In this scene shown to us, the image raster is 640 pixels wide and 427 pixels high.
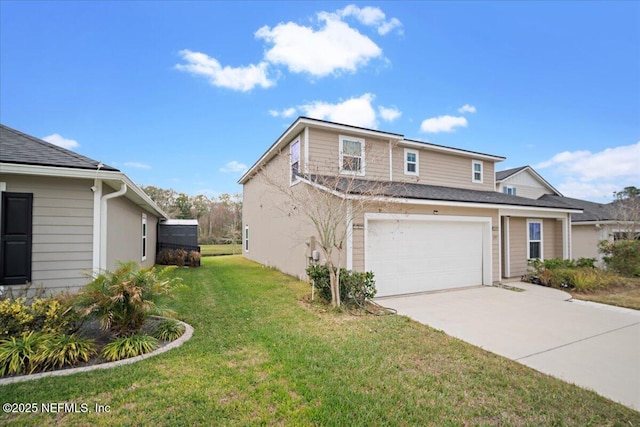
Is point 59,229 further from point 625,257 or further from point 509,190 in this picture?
point 509,190

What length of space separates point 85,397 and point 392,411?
319 cm

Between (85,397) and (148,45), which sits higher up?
(148,45)

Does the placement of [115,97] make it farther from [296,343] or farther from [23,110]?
[296,343]

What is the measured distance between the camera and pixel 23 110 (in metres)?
10.8

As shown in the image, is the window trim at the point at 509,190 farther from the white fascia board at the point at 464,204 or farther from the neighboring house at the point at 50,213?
the neighboring house at the point at 50,213

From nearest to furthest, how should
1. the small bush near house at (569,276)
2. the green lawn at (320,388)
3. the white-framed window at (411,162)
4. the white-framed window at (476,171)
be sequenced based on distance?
1. the green lawn at (320,388)
2. the small bush near house at (569,276)
3. the white-framed window at (411,162)
4. the white-framed window at (476,171)

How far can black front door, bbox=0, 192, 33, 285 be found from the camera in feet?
16.5

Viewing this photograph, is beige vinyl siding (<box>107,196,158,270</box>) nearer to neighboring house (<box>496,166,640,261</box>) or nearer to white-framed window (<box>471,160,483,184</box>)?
white-framed window (<box>471,160,483,184</box>)

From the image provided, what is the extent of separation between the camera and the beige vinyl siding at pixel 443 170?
11.8 m

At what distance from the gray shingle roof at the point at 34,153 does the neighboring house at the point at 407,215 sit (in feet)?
13.4

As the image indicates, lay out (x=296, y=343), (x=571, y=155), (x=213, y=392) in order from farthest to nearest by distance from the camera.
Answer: (x=571, y=155) < (x=296, y=343) < (x=213, y=392)

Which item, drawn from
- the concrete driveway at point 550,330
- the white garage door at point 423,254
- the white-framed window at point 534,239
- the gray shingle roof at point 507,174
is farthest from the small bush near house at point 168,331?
the gray shingle roof at point 507,174

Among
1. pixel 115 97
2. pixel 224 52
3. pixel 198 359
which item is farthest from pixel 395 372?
pixel 115 97

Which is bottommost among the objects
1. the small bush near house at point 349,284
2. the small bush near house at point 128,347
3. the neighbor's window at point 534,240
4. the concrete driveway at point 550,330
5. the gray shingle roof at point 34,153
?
the concrete driveway at point 550,330
